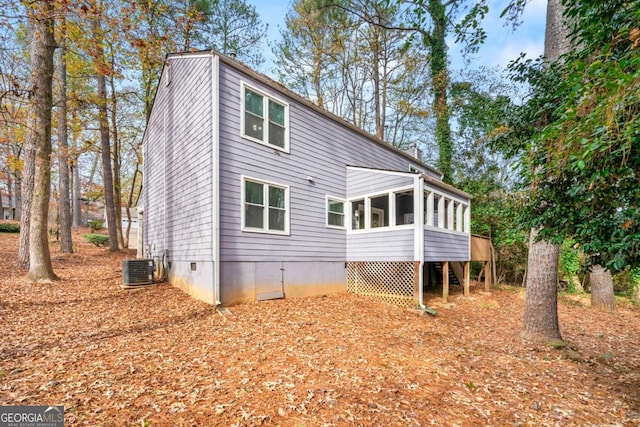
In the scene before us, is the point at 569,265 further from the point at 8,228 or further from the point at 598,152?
the point at 8,228

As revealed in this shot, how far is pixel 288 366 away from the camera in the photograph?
13.5 feet

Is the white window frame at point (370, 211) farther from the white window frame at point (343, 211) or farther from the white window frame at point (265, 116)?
the white window frame at point (265, 116)

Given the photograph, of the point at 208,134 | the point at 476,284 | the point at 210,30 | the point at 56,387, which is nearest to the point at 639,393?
the point at 56,387

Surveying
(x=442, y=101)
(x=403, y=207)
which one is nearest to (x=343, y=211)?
(x=403, y=207)

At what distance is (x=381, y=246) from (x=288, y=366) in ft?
18.8

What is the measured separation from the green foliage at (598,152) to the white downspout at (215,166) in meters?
5.87

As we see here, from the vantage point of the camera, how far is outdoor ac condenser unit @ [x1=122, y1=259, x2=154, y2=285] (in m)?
8.12

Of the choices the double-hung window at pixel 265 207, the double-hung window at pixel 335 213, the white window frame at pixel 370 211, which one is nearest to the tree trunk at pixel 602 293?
the white window frame at pixel 370 211

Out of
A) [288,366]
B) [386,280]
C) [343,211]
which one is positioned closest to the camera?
[288,366]

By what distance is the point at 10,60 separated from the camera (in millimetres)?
6500

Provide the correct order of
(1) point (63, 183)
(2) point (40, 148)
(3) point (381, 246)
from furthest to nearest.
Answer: (1) point (63, 183) → (3) point (381, 246) → (2) point (40, 148)

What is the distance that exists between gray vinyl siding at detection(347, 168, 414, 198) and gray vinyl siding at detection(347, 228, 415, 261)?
140cm

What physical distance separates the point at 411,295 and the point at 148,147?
1237 centimetres

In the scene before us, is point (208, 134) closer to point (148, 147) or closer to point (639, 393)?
point (148, 147)
